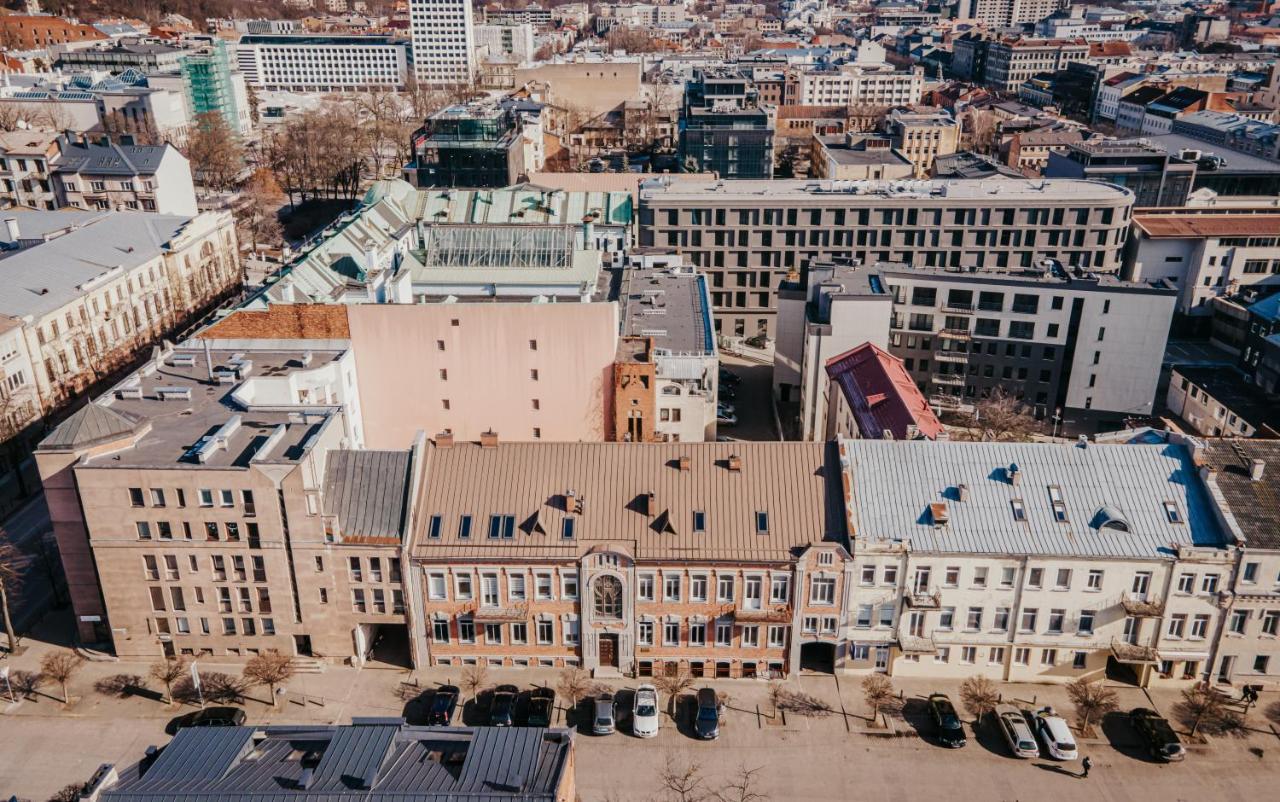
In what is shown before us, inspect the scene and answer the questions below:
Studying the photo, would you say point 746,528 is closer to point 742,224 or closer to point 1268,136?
point 742,224

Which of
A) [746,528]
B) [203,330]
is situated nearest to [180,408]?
[203,330]

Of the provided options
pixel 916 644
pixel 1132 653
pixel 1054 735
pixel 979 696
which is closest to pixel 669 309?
pixel 916 644

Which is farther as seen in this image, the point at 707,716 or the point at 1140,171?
the point at 1140,171

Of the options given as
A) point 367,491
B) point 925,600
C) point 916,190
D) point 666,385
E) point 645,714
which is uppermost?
point 916,190

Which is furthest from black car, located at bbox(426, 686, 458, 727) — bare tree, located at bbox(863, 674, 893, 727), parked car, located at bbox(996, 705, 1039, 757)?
parked car, located at bbox(996, 705, 1039, 757)

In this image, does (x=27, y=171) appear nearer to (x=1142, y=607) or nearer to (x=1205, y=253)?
(x=1142, y=607)

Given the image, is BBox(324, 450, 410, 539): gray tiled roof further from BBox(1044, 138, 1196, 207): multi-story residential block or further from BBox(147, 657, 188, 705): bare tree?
BBox(1044, 138, 1196, 207): multi-story residential block
